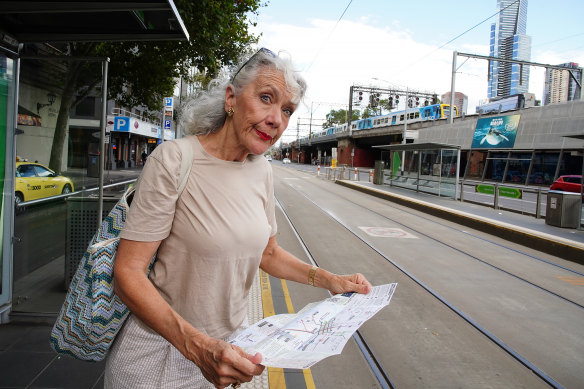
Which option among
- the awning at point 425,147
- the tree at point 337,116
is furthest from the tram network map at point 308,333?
the tree at point 337,116

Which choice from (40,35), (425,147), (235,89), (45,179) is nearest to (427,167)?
(425,147)

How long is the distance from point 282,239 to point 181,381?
23.8 feet

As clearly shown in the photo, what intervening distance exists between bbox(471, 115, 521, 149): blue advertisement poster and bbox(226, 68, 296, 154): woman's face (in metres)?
30.7

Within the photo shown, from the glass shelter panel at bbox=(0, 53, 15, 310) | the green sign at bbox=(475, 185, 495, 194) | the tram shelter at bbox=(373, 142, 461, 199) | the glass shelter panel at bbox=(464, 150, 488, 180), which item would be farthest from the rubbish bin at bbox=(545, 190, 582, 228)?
the glass shelter panel at bbox=(464, 150, 488, 180)

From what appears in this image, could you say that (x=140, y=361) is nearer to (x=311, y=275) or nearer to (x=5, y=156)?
(x=311, y=275)

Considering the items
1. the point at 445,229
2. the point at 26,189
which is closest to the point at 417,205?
the point at 445,229

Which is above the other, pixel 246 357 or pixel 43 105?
pixel 43 105

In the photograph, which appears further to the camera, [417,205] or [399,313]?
[417,205]

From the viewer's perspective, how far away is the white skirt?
150 cm

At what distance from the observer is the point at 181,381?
1576mm

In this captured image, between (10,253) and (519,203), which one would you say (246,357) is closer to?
(10,253)

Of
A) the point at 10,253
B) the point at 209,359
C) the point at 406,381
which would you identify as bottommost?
the point at 406,381

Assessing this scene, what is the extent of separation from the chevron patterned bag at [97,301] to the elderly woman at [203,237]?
5 centimetres

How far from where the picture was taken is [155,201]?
1382 millimetres
